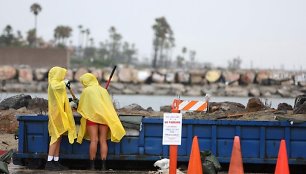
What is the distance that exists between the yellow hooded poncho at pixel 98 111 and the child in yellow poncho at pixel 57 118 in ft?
0.76

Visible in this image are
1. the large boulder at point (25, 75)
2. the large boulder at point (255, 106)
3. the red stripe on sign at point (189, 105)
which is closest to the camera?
the red stripe on sign at point (189, 105)

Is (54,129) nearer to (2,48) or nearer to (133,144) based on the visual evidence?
(133,144)

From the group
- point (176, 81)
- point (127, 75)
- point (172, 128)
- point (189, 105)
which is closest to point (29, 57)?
point (127, 75)

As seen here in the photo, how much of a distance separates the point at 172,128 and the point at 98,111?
9.00 feet

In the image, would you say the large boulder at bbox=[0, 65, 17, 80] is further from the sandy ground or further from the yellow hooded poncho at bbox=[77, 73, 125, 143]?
the yellow hooded poncho at bbox=[77, 73, 125, 143]

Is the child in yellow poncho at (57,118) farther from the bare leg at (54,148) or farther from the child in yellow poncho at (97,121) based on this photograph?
the child in yellow poncho at (97,121)

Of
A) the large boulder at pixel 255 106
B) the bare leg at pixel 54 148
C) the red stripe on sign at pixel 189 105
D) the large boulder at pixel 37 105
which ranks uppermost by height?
the red stripe on sign at pixel 189 105

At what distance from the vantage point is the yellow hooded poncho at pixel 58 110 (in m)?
14.2

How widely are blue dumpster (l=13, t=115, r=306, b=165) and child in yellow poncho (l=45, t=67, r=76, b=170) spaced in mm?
325

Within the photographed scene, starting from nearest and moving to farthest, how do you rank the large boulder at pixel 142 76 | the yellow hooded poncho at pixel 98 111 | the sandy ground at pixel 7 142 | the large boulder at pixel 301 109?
the yellow hooded poncho at pixel 98 111, the large boulder at pixel 301 109, the sandy ground at pixel 7 142, the large boulder at pixel 142 76

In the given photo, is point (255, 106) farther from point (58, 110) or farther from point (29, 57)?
point (29, 57)

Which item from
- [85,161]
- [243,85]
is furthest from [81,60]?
[85,161]

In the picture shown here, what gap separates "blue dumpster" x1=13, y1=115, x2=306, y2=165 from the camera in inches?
569

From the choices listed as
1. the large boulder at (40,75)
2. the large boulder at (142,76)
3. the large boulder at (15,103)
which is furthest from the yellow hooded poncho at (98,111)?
the large boulder at (142,76)
